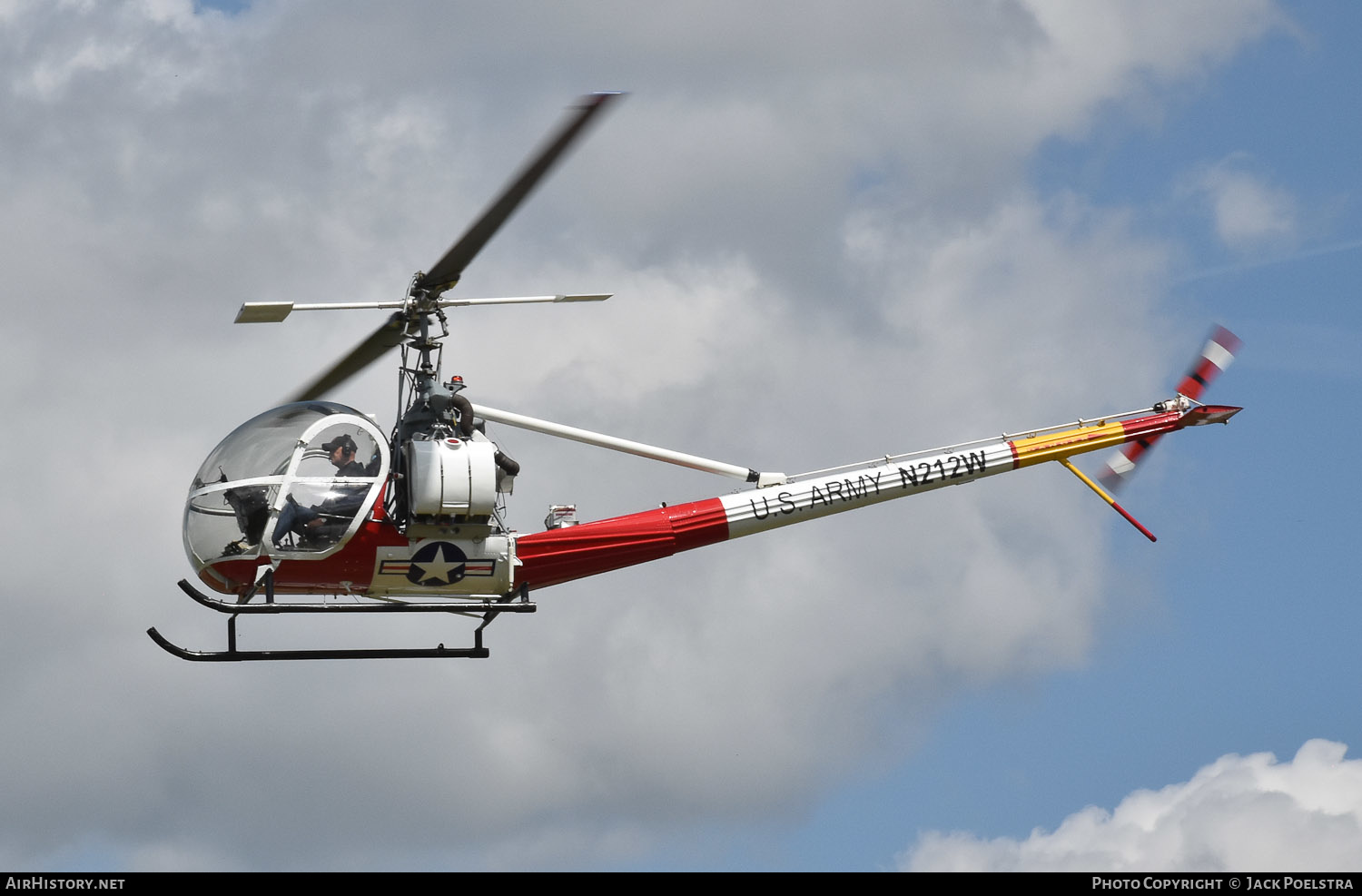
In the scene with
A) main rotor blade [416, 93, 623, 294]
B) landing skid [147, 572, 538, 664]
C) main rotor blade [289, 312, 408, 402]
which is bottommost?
landing skid [147, 572, 538, 664]

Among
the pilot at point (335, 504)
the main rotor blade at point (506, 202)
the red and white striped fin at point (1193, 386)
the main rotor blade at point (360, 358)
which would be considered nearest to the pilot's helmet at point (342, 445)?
the pilot at point (335, 504)

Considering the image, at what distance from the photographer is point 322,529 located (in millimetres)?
22516

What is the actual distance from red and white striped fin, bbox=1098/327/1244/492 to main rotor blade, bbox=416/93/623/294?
32.3 ft

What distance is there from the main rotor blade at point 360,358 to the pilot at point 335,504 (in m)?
1.13

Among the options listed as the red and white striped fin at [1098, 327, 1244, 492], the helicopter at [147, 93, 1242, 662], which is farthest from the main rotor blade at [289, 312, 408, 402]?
the red and white striped fin at [1098, 327, 1244, 492]

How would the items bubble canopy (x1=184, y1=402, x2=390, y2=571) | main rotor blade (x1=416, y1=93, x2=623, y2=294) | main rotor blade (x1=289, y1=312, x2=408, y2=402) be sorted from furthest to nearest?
main rotor blade (x1=289, y1=312, x2=408, y2=402), bubble canopy (x1=184, y1=402, x2=390, y2=571), main rotor blade (x1=416, y1=93, x2=623, y2=294)

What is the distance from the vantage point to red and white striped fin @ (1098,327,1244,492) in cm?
2769

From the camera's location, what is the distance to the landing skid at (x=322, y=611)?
22219 mm

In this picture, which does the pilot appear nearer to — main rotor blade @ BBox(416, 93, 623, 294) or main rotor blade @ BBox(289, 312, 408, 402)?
main rotor blade @ BBox(289, 312, 408, 402)

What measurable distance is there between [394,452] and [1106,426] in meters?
9.92

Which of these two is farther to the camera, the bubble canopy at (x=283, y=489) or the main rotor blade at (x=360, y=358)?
the main rotor blade at (x=360, y=358)

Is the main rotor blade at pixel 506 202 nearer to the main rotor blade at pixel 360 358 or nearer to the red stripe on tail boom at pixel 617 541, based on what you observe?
the main rotor blade at pixel 360 358

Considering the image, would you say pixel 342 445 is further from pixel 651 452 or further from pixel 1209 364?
pixel 1209 364

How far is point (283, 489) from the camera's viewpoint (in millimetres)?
22328
